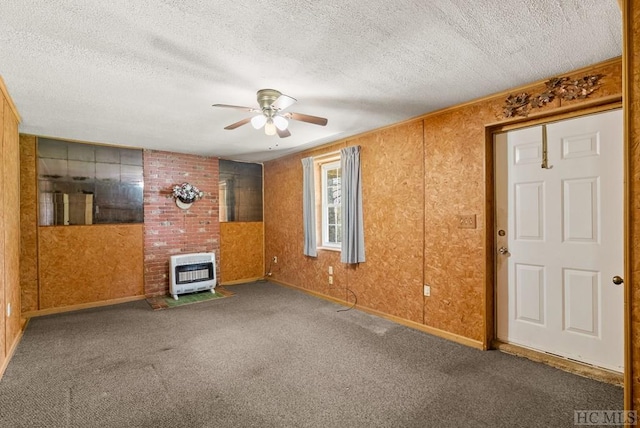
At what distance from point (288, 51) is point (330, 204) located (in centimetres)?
315

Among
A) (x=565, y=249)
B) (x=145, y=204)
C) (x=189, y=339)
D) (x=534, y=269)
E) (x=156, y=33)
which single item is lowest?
(x=189, y=339)

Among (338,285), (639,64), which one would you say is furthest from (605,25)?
(338,285)

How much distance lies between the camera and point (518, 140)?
9.36 feet

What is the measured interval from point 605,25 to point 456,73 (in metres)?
0.86

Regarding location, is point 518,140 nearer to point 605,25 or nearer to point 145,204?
point 605,25

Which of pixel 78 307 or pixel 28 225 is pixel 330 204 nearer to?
pixel 78 307

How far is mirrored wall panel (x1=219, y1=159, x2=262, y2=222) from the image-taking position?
5.88 meters

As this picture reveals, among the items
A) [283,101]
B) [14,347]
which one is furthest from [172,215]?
[283,101]

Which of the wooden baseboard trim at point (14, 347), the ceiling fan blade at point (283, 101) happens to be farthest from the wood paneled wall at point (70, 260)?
the ceiling fan blade at point (283, 101)

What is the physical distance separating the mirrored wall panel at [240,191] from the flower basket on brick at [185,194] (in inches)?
22.6

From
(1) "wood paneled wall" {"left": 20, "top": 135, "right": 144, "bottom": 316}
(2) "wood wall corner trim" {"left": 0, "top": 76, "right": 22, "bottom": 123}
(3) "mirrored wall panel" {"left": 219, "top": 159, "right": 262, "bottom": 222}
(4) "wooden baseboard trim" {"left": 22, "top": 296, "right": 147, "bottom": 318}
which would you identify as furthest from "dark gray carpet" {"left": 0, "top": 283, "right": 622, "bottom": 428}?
(3) "mirrored wall panel" {"left": 219, "top": 159, "right": 262, "bottom": 222}

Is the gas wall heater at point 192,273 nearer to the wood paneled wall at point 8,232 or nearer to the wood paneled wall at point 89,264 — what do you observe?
the wood paneled wall at point 89,264

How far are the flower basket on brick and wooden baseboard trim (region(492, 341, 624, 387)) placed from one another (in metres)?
4.79

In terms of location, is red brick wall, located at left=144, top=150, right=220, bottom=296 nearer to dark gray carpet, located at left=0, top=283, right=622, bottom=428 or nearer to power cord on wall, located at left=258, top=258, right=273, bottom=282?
power cord on wall, located at left=258, top=258, right=273, bottom=282
